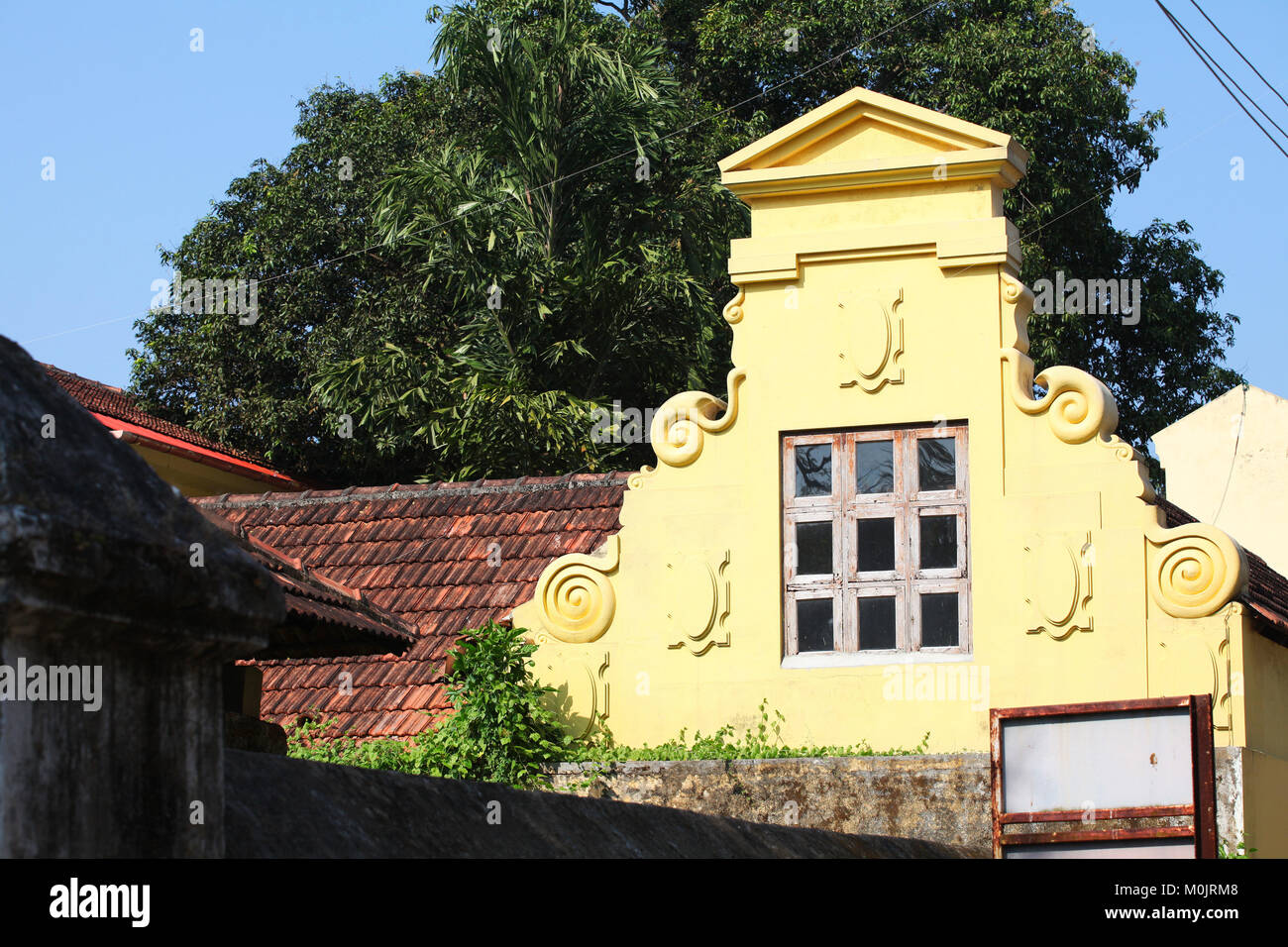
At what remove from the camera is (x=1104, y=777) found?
9984 millimetres

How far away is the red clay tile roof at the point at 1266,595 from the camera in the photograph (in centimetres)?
1159

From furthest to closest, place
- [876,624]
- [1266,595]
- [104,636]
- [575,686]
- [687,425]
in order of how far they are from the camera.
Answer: [1266,595], [687,425], [575,686], [876,624], [104,636]

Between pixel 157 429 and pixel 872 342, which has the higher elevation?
pixel 157 429

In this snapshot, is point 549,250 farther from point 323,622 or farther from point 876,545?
point 323,622

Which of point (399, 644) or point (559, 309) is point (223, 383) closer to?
point (559, 309)

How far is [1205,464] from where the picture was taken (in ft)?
80.5

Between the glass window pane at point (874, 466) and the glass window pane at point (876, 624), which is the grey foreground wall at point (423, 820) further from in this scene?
the glass window pane at point (874, 466)

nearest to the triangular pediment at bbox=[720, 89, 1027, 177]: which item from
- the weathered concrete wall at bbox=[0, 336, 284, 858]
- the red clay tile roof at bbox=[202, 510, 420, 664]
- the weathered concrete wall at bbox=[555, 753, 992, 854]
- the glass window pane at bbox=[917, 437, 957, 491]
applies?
the glass window pane at bbox=[917, 437, 957, 491]

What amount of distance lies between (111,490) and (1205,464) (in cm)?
2379

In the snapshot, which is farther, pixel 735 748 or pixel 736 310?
pixel 736 310

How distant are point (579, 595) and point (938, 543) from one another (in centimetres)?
259

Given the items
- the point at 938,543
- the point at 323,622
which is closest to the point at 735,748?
the point at 938,543

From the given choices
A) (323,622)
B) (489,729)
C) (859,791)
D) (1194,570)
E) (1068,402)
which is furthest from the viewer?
(1068,402)

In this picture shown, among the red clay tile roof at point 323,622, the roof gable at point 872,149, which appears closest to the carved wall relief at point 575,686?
the red clay tile roof at point 323,622
